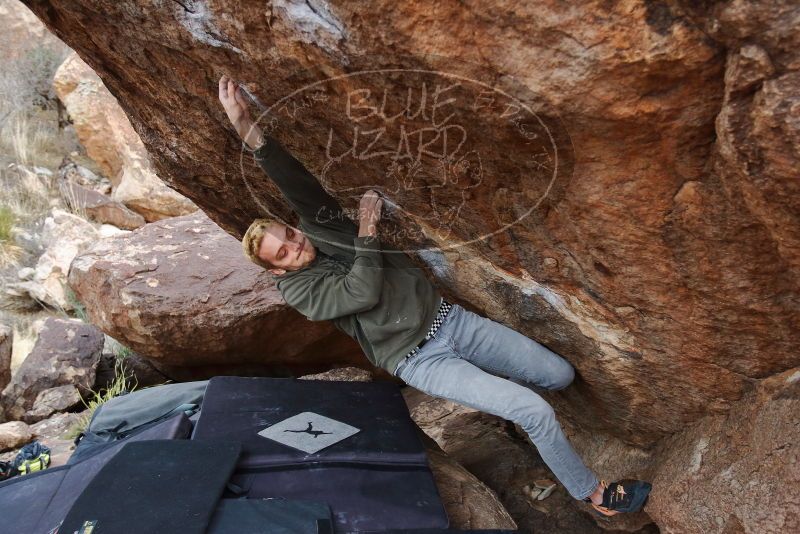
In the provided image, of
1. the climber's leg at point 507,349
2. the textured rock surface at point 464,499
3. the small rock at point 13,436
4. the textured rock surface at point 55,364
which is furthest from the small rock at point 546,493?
the textured rock surface at point 55,364

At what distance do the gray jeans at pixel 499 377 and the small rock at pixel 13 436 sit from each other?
2.90m

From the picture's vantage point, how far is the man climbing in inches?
94.2

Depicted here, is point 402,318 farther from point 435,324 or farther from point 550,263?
point 550,263

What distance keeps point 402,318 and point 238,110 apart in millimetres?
1023

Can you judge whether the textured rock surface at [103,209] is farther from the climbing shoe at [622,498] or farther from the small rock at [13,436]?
the climbing shoe at [622,498]

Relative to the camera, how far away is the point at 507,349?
270cm

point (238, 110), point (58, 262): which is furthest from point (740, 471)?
point (58, 262)

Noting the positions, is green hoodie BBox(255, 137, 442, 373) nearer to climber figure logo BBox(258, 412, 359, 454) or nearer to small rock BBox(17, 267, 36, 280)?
climber figure logo BBox(258, 412, 359, 454)

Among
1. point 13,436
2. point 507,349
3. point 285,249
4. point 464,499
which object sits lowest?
point 13,436

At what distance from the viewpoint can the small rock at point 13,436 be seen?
402cm

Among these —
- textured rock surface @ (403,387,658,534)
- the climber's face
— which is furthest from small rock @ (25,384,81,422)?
the climber's face

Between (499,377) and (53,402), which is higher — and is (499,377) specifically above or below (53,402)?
Answer: above

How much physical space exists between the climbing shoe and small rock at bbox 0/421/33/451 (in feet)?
11.7

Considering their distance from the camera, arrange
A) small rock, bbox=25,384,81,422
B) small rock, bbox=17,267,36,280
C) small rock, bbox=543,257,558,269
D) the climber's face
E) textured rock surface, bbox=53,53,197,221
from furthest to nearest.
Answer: textured rock surface, bbox=53,53,197,221 → small rock, bbox=17,267,36,280 → small rock, bbox=25,384,81,422 → the climber's face → small rock, bbox=543,257,558,269
